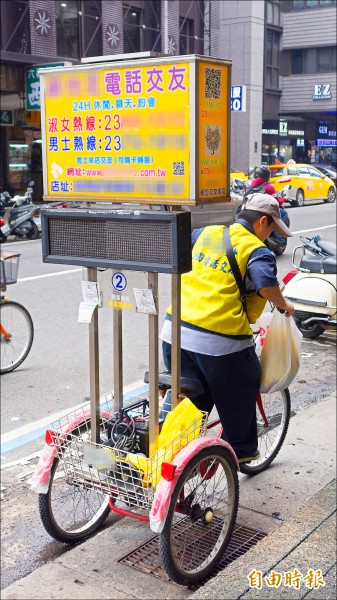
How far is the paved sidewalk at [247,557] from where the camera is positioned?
116 inches

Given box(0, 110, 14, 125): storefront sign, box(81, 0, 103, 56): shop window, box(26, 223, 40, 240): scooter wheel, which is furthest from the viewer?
box(0, 110, 14, 125): storefront sign

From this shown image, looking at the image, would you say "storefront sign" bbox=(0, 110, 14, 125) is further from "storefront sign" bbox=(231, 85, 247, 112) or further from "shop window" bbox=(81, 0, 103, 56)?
"storefront sign" bbox=(231, 85, 247, 112)

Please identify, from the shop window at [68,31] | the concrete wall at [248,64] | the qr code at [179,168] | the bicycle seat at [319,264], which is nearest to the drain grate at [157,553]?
the qr code at [179,168]

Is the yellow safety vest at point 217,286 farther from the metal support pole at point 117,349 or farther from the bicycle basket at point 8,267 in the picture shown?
the bicycle basket at point 8,267

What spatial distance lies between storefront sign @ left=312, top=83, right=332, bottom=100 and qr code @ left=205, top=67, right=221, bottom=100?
2.78 meters

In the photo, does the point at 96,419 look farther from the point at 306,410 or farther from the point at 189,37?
the point at 189,37

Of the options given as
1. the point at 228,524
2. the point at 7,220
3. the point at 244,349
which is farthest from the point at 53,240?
the point at 7,220

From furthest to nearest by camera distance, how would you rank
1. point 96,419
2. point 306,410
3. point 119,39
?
point 119,39 → point 306,410 → point 96,419

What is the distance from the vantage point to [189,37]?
12250mm

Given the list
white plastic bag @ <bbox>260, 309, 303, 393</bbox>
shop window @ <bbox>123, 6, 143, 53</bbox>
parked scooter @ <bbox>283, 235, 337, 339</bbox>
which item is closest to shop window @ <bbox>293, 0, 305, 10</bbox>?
parked scooter @ <bbox>283, 235, 337, 339</bbox>

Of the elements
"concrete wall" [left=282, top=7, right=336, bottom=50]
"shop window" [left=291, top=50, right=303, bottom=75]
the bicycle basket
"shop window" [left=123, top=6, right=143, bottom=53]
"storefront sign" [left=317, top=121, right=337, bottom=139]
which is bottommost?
the bicycle basket

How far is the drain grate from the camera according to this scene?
3.31m

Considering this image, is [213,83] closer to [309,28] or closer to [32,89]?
[309,28]

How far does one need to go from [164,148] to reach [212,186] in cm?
25
